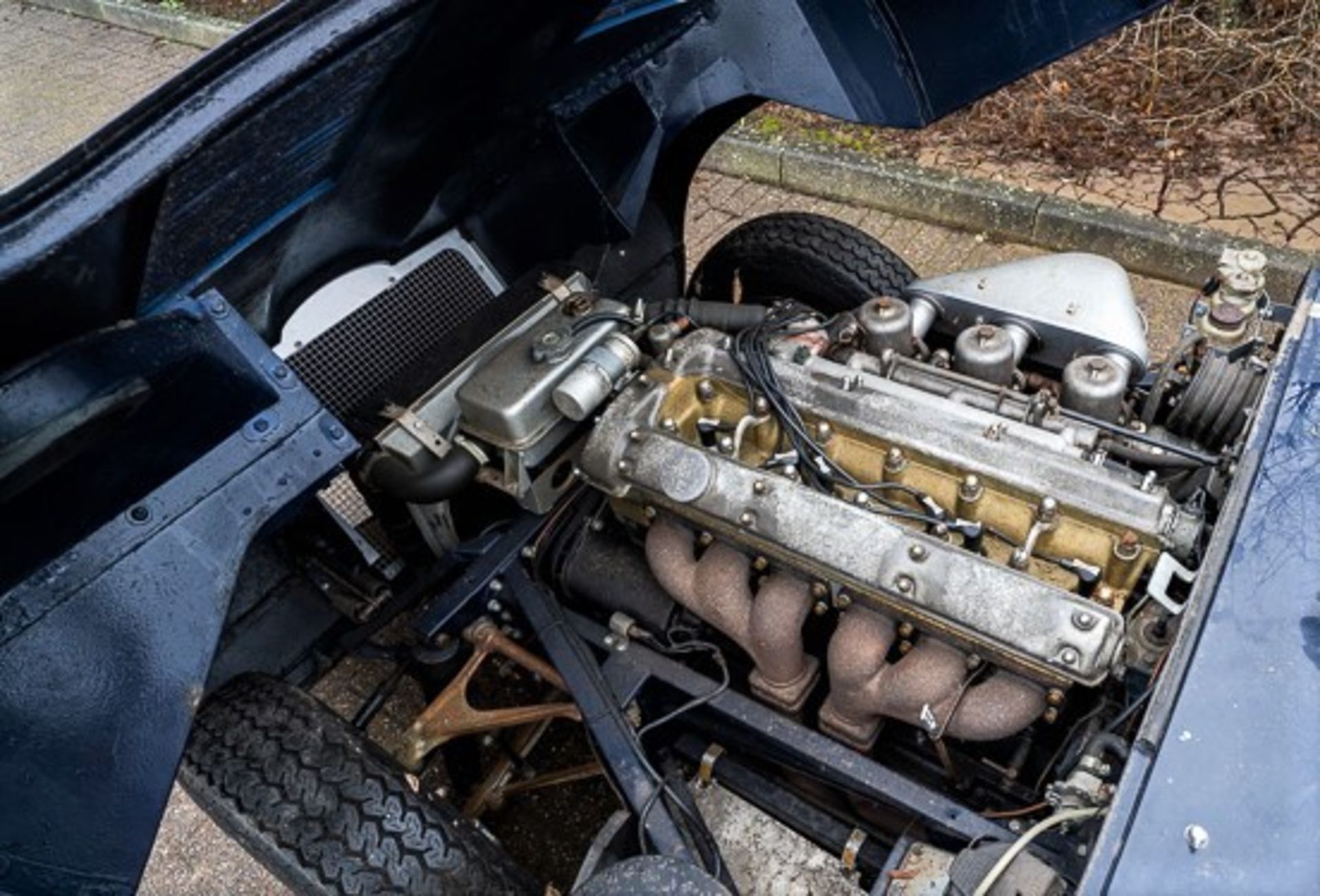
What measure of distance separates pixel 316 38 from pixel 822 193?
3.27 meters

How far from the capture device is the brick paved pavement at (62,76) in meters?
5.89

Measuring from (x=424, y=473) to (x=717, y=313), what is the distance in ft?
2.61

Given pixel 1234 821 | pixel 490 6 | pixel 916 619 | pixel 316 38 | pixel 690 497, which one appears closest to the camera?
pixel 1234 821

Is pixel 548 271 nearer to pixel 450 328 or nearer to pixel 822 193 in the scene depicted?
pixel 450 328

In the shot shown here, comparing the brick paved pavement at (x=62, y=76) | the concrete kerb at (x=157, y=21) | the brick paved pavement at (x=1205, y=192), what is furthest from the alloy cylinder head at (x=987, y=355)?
the concrete kerb at (x=157, y=21)

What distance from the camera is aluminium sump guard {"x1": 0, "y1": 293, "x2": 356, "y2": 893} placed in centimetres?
153

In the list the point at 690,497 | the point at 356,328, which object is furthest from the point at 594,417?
the point at 356,328

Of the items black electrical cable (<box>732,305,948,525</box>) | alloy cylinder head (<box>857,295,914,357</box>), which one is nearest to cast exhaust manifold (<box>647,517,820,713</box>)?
black electrical cable (<box>732,305,948,525</box>)

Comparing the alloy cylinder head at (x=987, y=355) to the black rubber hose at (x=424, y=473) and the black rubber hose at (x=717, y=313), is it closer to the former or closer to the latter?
the black rubber hose at (x=717, y=313)

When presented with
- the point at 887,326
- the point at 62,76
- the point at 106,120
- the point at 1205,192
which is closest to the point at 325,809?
the point at 887,326

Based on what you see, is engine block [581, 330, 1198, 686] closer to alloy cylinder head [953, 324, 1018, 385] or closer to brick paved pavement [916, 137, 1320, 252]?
alloy cylinder head [953, 324, 1018, 385]

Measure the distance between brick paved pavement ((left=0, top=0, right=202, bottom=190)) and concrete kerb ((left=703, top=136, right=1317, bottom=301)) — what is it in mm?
3379

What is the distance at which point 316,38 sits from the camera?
1547mm

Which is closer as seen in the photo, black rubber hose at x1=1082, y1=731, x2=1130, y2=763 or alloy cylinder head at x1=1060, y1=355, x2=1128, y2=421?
black rubber hose at x1=1082, y1=731, x2=1130, y2=763
